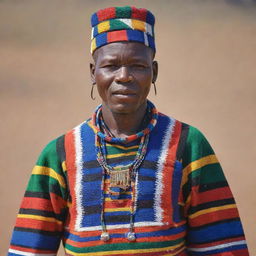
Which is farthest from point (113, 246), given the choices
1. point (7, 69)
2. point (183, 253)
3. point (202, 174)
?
point (7, 69)

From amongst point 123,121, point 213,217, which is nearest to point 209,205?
point 213,217

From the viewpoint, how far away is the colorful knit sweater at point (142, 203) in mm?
2078

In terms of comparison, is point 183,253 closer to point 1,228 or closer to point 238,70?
point 1,228

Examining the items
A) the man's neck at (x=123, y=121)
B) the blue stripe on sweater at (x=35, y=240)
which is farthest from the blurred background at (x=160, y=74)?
the man's neck at (x=123, y=121)

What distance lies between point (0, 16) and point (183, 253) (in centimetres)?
354

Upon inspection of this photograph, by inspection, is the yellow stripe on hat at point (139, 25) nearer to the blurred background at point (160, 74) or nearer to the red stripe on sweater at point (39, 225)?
the red stripe on sweater at point (39, 225)

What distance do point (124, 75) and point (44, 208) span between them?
2.17 ft

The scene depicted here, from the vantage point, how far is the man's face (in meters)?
2.08

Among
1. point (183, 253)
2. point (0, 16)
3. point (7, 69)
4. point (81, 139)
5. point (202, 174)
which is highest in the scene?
point (0, 16)

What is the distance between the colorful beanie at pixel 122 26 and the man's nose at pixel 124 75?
124mm

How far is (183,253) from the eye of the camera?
219cm

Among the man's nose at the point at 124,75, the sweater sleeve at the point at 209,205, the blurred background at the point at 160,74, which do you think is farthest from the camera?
the blurred background at the point at 160,74

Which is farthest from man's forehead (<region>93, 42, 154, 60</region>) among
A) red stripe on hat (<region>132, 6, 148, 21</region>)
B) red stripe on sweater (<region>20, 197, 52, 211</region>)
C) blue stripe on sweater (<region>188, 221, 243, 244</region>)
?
blue stripe on sweater (<region>188, 221, 243, 244</region>)

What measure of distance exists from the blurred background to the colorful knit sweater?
2.52 m
